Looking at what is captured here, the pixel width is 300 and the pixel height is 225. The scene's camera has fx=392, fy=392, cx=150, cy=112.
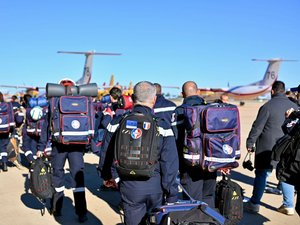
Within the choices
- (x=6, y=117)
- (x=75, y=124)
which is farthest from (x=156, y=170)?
(x=6, y=117)

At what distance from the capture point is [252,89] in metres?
75.8

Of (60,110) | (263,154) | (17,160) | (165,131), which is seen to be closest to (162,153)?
(165,131)

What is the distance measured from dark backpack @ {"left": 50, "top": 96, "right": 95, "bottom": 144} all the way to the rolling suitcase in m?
2.56

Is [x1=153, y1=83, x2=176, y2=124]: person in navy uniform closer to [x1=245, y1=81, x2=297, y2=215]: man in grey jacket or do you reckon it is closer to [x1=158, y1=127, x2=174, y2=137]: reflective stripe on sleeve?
[x1=245, y1=81, x2=297, y2=215]: man in grey jacket

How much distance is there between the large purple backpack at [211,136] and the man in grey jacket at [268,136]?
5.70 ft

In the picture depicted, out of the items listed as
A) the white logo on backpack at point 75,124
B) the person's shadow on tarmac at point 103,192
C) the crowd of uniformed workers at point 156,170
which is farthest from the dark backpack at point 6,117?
the white logo on backpack at point 75,124

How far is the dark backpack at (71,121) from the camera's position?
5754mm

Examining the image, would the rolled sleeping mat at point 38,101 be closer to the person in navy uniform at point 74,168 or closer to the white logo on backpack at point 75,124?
the person in navy uniform at point 74,168

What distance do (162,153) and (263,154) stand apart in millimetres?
3335

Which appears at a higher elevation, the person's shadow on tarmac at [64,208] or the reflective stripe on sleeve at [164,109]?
the reflective stripe on sleeve at [164,109]

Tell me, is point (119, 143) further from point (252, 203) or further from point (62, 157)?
point (252, 203)

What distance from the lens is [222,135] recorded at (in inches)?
184

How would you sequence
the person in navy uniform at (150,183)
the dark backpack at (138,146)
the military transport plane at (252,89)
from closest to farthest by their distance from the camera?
the dark backpack at (138,146), the person in navy uniform at (150,183), the military transport plane at (252,89)

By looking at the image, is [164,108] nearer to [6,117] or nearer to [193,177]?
[193,177]
